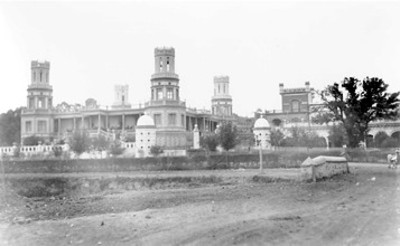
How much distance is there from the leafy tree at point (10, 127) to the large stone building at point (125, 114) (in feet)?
15.5

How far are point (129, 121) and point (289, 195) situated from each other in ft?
185

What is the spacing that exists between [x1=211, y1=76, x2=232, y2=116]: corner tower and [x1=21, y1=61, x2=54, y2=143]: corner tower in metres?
27.5

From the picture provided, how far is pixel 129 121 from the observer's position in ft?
234

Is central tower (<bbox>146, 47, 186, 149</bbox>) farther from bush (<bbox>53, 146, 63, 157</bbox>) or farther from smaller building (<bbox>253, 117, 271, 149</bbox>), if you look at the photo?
bush (<bbox>53, 146, 63, 157</bbox>)

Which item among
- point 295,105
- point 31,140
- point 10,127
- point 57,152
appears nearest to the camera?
point 57,152

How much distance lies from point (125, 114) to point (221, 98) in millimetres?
20475

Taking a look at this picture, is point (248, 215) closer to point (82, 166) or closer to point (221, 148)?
point (82, 166)

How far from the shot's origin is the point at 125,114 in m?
69.6

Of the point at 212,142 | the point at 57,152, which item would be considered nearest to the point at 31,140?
the point at 57,152

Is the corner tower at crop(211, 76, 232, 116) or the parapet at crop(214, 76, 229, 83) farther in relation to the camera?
the parapet at crop(214, 76, 229, 83)

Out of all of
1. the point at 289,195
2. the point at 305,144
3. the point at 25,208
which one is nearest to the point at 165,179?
the point at 25,208

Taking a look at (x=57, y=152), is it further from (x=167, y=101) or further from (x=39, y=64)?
(x=39, y=64)

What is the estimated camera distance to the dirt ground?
1098cm

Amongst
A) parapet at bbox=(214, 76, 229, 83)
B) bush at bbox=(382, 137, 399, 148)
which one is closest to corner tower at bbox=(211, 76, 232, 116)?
parapet at bbox=(214, 76, 229, 83)
